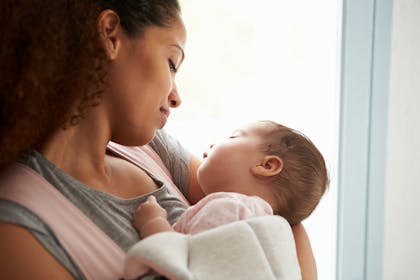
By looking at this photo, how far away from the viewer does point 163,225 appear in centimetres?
104

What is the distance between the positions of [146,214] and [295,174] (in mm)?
421

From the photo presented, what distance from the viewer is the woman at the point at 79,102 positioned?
36.5 inches

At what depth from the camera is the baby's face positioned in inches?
53.1

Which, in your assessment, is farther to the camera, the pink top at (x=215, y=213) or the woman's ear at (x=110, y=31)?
the pink top at (x=215, y=213)

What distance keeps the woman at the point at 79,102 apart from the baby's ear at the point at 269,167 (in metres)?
0.24

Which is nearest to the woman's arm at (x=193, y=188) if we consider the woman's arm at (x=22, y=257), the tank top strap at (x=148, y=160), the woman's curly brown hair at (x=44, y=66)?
the tank top strap at (x=148, y=160)

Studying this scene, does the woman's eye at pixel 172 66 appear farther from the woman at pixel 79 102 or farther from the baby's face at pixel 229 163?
the baby's face at pixel 229 163

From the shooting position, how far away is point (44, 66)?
0.95 meters

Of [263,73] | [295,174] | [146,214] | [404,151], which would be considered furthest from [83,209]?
[404,151]

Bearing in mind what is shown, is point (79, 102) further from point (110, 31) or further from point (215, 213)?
point (215, 213)

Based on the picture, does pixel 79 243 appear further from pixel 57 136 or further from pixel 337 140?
pixel 337 140

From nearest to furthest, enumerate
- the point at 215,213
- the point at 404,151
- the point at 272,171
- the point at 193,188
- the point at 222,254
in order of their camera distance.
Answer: the point at 222,254, the point at 215,213, the point at 272,171, the point at 193,188, the point at 404,151

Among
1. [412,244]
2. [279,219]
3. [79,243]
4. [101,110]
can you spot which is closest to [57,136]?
[101,110]

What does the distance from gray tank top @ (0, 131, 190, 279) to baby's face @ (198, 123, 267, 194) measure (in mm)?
120
